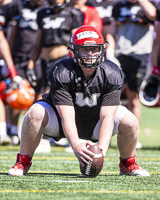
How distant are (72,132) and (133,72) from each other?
9.44ft

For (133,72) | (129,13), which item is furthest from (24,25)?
(133,72)

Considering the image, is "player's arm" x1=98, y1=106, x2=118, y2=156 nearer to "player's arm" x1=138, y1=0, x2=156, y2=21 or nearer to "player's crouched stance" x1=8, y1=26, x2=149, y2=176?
"player's crouched stance" x1=8, y1=26, x2=149, y2=176

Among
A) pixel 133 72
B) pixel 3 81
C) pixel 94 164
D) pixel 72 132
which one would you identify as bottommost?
pixel 3 81

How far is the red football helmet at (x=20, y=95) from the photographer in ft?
19.0

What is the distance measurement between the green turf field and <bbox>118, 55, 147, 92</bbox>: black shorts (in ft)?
4.18

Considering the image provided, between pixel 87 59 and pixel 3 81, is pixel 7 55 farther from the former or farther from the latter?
pixel 87 59

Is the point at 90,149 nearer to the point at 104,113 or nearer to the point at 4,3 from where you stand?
the point at 104,113

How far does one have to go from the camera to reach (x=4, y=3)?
6.53 m

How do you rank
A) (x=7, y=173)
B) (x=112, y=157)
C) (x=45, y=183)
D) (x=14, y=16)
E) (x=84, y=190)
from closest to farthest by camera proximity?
(x=84, y=190), (x=45, y=183), (x=7, y=173), (x=112, y=157), (x=14, y=16)

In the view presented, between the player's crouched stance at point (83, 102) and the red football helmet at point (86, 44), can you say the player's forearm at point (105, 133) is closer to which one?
the player's crouched stance at point (83, 102)

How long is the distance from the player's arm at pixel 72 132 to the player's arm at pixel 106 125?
0.36 feet

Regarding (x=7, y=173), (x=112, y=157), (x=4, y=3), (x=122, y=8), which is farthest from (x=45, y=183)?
(x=4, y=3)

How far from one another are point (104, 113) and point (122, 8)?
299 centimetres

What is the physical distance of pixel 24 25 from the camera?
6.47 m
